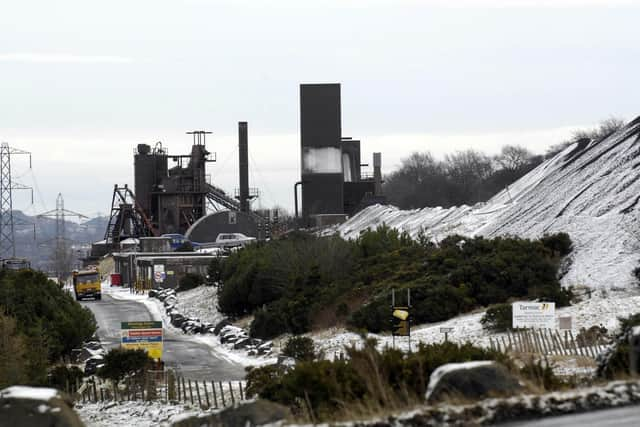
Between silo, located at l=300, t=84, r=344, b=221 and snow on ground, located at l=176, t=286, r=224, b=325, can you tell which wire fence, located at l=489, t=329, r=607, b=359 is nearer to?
snow on ground, located at l=176, t=286, r=224, b=325

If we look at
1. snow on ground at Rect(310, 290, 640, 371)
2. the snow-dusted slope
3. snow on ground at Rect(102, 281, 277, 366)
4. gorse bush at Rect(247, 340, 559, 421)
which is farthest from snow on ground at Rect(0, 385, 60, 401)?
the snow-dusted slope

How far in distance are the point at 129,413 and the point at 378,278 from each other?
20.9 metres

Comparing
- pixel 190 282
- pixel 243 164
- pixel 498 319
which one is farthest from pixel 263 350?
pixel 243 164

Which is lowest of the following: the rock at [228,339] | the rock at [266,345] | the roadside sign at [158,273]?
the rock at [266,345]

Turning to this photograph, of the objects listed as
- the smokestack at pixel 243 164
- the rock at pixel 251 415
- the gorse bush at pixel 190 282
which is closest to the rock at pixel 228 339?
the gorse bush at pixel 190 282

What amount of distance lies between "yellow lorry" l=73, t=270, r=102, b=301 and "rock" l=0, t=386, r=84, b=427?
56122 mm

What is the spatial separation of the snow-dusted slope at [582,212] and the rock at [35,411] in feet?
80.5

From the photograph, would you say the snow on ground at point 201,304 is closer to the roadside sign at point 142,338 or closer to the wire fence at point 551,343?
the roadside sign at point 142,338

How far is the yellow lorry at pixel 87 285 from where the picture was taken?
69.1 metres

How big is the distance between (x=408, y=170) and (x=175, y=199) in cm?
6154

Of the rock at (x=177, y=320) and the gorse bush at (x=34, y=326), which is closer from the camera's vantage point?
the gorse bush at (x=34, y=326)

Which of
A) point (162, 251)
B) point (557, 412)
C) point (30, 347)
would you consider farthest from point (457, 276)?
point (162, 251)

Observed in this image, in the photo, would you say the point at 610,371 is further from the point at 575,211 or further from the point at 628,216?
the point at 575,211

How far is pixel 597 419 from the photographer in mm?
13094
